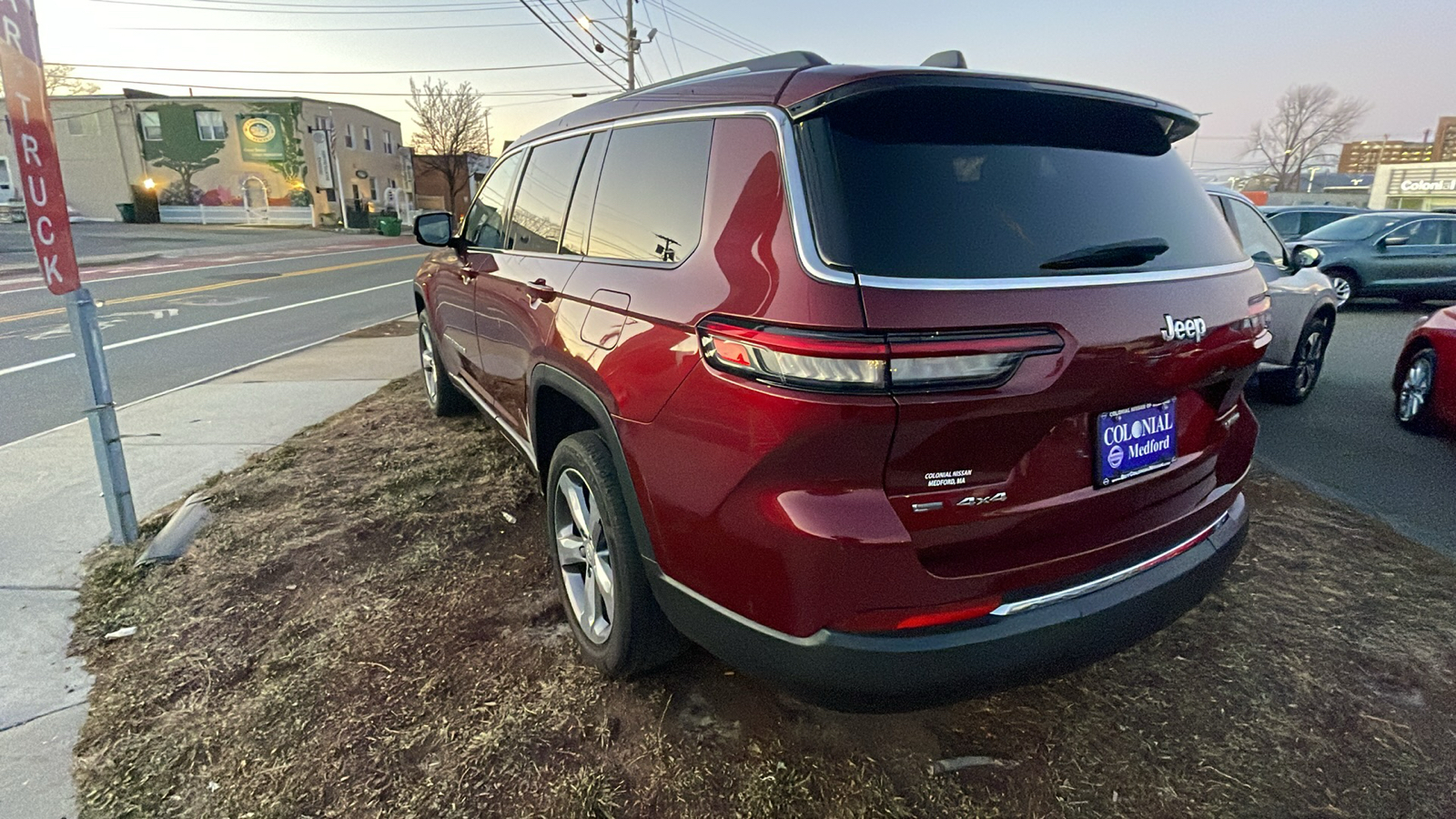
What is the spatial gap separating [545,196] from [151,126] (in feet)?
169

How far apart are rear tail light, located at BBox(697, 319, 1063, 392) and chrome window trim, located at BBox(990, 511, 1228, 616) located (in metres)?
0.56

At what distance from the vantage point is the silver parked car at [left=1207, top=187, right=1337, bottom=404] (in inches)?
229

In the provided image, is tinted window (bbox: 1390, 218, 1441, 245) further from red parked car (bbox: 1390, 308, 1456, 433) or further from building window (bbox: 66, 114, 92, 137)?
building window (bbox: 66, 114, 92, 137)

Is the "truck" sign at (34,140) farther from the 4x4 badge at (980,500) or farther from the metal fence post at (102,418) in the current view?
the 4x4 badge at (980,500)

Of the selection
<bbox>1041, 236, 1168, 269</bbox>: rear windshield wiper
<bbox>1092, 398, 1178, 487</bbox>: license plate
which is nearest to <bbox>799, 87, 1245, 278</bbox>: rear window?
<bbox>1041, 236, 1168, 269</bbox>: rear windshield wiper

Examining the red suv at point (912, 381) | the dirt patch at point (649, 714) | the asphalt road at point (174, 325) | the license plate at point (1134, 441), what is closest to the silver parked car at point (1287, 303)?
the dirt patch at point (649, 714)

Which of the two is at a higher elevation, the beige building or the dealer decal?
the beige building

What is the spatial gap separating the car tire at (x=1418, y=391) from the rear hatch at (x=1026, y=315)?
4505mm

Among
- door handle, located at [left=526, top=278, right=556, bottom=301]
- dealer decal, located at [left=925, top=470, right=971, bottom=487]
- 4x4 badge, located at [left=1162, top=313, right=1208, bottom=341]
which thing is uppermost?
door handle, located at [left=526, top=278, right=556, bottom=301]

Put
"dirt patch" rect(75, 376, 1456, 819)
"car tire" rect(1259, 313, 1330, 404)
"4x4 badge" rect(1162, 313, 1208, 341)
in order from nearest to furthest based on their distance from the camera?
1. "4x4 badge" rect(1162, 313, 1208, 341)
2. "dirt patch" rect(75, 376, 1456, 819)
3. "car tire" rect(1259, 313, 1330, 404)

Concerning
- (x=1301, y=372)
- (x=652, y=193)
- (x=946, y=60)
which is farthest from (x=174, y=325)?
(x=1301, y=372)

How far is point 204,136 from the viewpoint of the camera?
42219mm

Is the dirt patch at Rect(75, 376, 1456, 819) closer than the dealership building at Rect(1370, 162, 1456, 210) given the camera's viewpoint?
Yes

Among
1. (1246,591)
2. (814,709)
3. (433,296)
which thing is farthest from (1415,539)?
(433,296)
